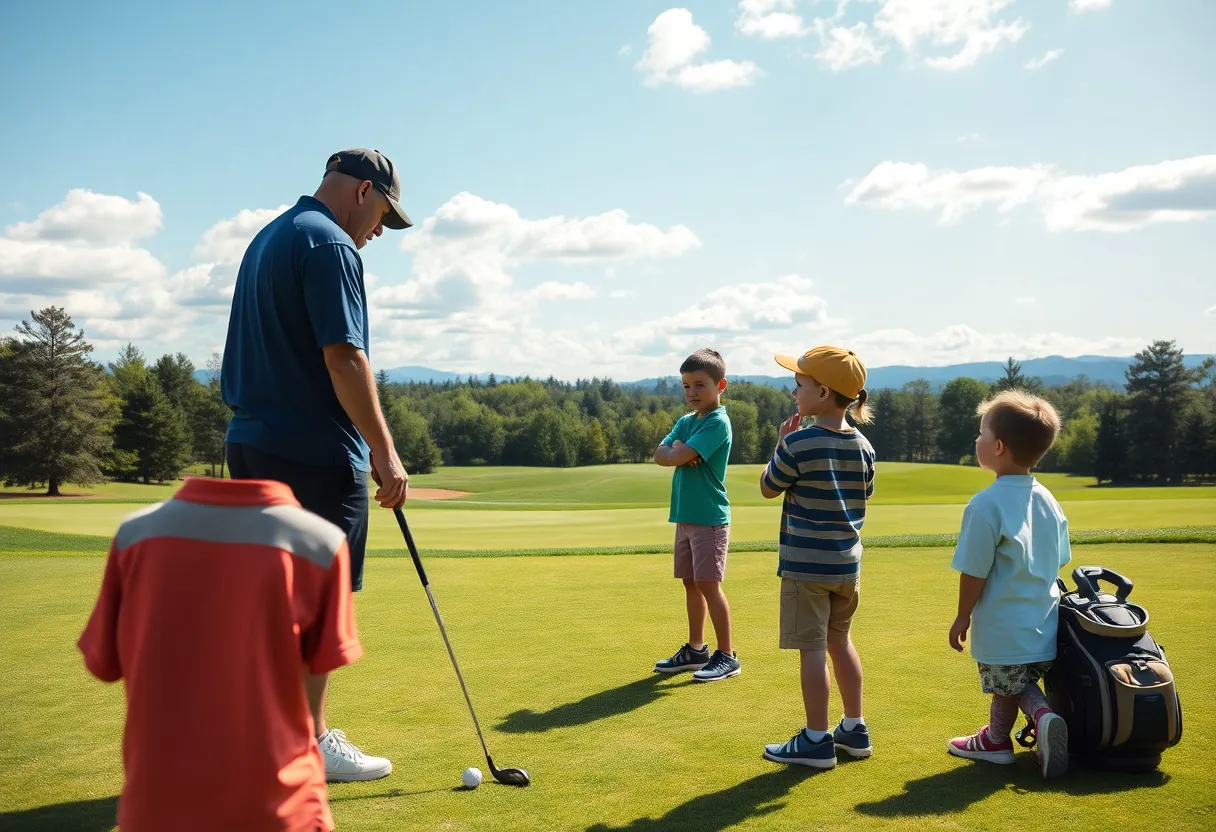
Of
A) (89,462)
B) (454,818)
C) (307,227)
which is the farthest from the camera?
(89,462)

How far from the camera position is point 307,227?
3461 millimetres

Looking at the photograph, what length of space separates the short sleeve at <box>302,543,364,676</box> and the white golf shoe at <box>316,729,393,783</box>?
1.87m

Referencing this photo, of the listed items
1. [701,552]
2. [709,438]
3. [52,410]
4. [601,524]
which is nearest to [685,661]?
[701,552]

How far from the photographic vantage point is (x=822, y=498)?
13.3ft

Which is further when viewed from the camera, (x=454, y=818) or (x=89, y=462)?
(x=89, y=462)

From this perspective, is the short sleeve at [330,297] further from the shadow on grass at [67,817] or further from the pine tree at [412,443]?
the pine tree at [412,443]

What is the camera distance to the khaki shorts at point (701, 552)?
17.5 ft

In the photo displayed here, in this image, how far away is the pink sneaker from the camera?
3740 mm

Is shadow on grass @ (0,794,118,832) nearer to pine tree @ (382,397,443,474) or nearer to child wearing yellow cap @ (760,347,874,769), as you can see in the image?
child wearing yellow cap @ (760,347,874,769)

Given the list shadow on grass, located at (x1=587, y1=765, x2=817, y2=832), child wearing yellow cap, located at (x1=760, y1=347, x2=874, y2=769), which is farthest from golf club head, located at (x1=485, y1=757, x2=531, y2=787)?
child wearing yellow cap, located at (x1=760, y1=347, x2=874, y2=769)

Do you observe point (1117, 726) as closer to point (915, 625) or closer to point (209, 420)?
point (915, 625)

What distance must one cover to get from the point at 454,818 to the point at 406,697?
1.56 metres

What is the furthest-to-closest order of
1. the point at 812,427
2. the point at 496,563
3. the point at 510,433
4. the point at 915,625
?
the point at 510,433 < the point at 496,563 < the point at 915,625 < the point at 812,427

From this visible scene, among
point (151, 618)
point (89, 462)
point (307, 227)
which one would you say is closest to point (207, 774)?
point (151, 618)
